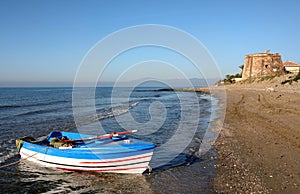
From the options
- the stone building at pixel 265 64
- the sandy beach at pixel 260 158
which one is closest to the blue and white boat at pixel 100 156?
the sandy beach at pixel 260 158

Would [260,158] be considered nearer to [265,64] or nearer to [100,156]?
[100,156]

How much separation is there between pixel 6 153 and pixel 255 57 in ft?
241

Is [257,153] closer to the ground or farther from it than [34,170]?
farther from it

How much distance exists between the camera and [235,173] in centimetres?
751

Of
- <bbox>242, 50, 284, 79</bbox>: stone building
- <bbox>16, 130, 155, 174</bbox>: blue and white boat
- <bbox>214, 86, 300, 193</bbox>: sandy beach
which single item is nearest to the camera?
<bbox>214, 86, 300, 193</bbox>: sandy beach

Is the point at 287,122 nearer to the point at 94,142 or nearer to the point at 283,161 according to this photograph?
the point at 283,161

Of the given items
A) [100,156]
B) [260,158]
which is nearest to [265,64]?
[260,158]

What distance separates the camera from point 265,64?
2736 inches

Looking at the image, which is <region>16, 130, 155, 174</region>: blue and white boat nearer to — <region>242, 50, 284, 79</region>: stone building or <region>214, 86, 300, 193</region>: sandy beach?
<region>214, 86, 300, 193</region>: sandy beach

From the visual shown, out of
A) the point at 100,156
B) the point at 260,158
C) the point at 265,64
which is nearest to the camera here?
the point at 100,156

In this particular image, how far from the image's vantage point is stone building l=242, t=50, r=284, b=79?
2697 inches

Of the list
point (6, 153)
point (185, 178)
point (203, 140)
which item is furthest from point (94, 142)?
point (203, 140)

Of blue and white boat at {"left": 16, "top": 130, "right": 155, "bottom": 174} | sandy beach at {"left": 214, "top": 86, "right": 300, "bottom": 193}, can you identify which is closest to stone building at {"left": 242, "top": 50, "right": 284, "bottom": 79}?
sandy beach at {"left": 214, "top": 86, "right": 300, "bottom": 193}

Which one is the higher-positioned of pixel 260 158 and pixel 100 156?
pixel 100 156
